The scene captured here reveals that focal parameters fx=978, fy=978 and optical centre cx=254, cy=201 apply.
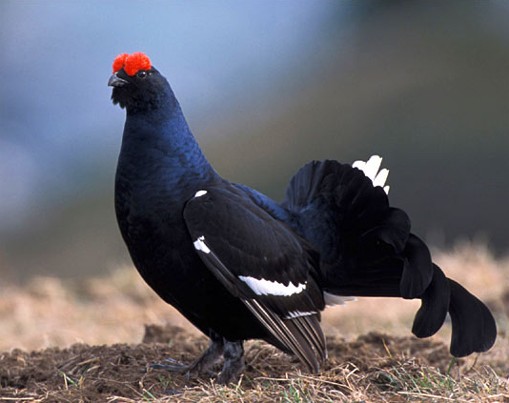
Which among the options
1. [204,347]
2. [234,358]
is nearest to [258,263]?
[234,358]

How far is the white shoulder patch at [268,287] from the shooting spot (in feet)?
13.9

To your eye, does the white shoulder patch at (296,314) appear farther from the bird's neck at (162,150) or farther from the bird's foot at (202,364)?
the bird's neck at (162,150)

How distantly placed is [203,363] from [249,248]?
2.20 feet

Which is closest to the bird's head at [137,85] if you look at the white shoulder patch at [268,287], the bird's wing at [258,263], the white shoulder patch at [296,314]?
the bird's wing at [258,263]

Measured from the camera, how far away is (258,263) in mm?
4309

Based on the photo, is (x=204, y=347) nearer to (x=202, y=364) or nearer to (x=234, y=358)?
(x=202, y=364)

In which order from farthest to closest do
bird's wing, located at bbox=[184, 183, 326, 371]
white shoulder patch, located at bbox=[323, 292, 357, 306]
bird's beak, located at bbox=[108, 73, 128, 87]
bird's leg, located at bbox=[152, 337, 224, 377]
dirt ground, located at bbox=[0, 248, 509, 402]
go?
1. white shoulder patch, located at bbox=[323, 292, 357, 306]
2. bird's leg, located at bbox=[152, 337, 224, 377]
3. bird's beak, located at bbox=[108, 73, 128, 87]
4. bird's wing, located at bbox=[184, 183, 326, 371]
5. dirt ground, located at bbox=[0, 248, 509, 402]

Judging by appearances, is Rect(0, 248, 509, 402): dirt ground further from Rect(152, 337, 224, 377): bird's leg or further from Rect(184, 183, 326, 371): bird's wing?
Rect(184, 183, 326, 371): bird's wing

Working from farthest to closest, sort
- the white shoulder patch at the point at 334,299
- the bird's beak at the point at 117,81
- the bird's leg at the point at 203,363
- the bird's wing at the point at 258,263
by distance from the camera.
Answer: the white shoulder patch at the point at 334,299 → the bird's leg at the point at 203,363 → the bird's beak at the point at 117,81 → the bird's wing at the point at 258,263

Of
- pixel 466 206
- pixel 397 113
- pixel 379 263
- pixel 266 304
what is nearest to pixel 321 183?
pixel 379 263

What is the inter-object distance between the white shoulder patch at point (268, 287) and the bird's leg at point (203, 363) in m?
0.42

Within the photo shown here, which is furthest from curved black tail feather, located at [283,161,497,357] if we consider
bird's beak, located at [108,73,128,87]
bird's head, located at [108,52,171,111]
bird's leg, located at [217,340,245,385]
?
bird's beak, located at [108,73,128,87]

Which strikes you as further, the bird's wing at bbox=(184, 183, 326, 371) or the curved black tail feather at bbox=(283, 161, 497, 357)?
the curved black tail feather at bbox=(283, 161, 497, 357)

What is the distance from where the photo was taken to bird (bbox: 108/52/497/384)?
4.21 m
